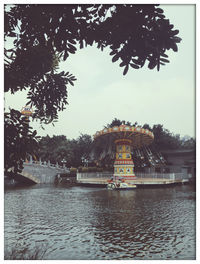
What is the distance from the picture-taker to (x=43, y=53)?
5695 millimetres

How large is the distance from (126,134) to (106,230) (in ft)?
51.3

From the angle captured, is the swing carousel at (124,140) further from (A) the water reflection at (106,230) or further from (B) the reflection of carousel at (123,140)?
(A) the water reflection at (106,230)

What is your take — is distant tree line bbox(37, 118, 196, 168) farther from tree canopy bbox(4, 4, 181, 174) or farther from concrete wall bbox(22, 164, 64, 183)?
tree canopy bbox(4, 4, 181, 174)

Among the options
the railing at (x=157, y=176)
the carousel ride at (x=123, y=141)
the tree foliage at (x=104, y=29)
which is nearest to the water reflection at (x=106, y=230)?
the tree foliage at (x=104, y=29)

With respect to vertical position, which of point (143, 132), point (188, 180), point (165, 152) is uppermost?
point (143, 132)

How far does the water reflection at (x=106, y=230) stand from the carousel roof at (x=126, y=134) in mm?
11030

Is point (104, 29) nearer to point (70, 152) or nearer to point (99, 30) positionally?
point (99, 30)

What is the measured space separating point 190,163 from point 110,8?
88.2 feet

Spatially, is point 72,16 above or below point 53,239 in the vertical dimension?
above

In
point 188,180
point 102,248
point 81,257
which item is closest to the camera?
point 81,257

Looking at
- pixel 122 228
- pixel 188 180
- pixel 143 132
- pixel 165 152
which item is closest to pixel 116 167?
pixel 143 132

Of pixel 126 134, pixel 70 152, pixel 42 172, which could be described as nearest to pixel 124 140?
pixel 126 134

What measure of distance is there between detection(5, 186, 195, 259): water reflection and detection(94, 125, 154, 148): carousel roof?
11.0 meters

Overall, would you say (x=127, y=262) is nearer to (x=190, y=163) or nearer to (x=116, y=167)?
(x=116, y=167)
